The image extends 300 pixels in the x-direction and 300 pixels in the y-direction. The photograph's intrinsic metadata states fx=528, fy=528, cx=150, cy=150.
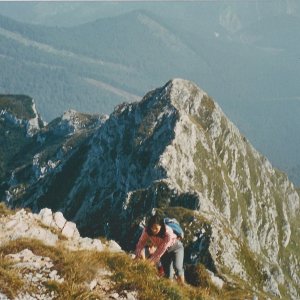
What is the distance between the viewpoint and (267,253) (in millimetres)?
191125

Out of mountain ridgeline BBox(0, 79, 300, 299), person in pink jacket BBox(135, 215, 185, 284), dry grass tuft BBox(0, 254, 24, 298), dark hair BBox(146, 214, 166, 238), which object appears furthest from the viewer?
mountain ridgeline BBox(0, 79, 300, 299)

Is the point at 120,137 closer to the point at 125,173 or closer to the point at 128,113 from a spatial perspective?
the point at 128,113

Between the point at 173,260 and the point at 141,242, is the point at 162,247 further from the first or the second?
the point at 141,242

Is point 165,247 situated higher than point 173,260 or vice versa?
point 165,247

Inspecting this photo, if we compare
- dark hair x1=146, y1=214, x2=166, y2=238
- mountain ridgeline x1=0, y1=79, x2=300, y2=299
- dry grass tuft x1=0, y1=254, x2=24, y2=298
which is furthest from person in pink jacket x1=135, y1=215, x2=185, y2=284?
mountain ridgeline x1=0, y1=79, x2=300, y2=299

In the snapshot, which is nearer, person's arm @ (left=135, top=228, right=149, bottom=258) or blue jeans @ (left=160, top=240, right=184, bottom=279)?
blue jeans @ (left=160, top=240, right=184, bottom=279)

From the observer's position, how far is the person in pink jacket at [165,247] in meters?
21.3

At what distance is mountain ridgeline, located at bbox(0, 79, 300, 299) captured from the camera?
104 meters

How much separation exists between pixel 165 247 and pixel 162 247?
0.18 meters

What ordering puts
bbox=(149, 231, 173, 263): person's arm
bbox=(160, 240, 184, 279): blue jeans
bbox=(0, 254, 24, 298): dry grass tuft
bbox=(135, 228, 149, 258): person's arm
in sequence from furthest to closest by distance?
bbox=(135, 228, 149, 258): person's arm → bbox=(160, 240, 184, 279): blue jeans → bbox=(149, 231, 173, 263): person's arm → bbox=(0, 254, 24, 298): dry grass tuft

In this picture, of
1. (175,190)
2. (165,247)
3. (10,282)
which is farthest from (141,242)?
(175,190)

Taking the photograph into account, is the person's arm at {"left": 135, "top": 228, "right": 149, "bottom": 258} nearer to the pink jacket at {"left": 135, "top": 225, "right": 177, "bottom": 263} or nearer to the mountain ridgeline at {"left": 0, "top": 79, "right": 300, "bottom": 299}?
the pink jacket at {"left": 135, "top": 225, "right": 177, "bottom": 263}

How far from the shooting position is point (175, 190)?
122m

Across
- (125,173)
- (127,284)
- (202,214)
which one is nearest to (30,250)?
(127,284)
